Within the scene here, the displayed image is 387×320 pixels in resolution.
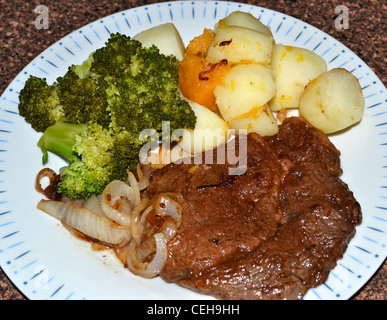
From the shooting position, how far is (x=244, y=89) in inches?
138

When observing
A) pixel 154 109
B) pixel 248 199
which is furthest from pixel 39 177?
pixel 248 199

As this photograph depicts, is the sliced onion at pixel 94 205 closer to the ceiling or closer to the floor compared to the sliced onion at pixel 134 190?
closer to the floor

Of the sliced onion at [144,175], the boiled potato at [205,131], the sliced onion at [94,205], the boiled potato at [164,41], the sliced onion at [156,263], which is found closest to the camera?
the sliced onion at [156,263]

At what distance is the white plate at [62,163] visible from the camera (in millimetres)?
2850

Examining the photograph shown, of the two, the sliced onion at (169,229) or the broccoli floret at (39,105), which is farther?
the broccoli floret at (39,105)

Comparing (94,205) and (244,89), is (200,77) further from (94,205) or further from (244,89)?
(94,205)

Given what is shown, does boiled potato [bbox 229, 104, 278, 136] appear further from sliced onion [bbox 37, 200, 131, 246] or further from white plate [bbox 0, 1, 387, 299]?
sliced onion [bbox 37, 200, 131, 246]

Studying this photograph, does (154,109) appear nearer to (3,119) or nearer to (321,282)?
(3,119)

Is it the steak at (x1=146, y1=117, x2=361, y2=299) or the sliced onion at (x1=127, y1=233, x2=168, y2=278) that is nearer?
the steak at (x1=146, y1=117, x2=361, y2=299)

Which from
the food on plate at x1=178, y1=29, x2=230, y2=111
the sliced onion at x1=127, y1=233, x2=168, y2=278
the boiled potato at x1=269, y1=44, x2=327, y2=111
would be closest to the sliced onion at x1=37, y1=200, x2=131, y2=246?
the sliced onion at x1=127, y1=233, x2=168, y2=278

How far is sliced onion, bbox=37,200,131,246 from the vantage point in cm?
318

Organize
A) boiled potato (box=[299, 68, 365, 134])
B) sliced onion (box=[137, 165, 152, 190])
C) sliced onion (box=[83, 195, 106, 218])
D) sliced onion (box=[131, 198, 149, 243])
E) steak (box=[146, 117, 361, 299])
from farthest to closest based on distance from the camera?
boiled potato (box=[299, 68, 365, 134]) < sliced onion (box=[137, 165, 152, 190]) < sliced onion (box=[83, 195, 106, 218]) < sliced onion (box=[131, 198, 149, 243]) < steak (box=[146, 117, 361, 299])

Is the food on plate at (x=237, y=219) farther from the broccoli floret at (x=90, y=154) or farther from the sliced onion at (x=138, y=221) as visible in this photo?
the broccoli floret at (x=90, y=154)

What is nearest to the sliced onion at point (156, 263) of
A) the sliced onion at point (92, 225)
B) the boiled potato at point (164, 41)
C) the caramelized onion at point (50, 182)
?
the sliced onion at point (92, 225)
